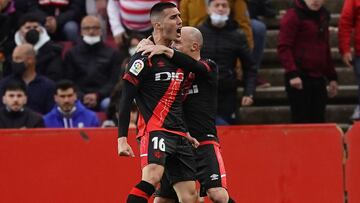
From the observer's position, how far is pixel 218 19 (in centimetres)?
1462

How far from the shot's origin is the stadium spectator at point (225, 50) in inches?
576

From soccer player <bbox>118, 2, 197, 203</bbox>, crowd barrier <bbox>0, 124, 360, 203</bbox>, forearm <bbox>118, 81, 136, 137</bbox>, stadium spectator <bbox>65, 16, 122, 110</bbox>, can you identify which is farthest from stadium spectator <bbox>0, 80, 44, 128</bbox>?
forearm <bbox>118, 81, 136, 137</bbox>

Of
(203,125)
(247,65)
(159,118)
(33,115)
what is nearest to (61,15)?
(33,115)

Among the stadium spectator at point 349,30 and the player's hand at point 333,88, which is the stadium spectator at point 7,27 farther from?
the stadium spectator at point 349,30

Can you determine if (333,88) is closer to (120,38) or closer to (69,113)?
(120,38)

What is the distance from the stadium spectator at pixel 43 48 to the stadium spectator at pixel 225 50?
2111 millimetres

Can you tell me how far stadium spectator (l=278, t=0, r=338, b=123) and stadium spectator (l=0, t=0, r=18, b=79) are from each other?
361 centimetres

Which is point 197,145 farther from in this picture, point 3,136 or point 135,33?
point 135,33

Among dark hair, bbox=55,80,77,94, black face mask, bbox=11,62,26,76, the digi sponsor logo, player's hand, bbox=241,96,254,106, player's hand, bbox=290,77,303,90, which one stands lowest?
player's hand, bbox=241,96,254,106

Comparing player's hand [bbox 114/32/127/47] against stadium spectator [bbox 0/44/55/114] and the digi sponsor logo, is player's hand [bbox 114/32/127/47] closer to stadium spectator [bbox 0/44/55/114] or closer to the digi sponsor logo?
stadium spectator [bbox 0/44/55/114]

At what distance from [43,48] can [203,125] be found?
4.64 metres

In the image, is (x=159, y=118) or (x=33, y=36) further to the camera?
(x=33, y=36)

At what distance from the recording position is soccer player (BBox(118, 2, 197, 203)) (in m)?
10.8

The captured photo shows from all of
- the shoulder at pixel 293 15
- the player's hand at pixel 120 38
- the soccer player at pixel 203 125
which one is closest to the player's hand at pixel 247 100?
the shoulder at pixel 293 15
